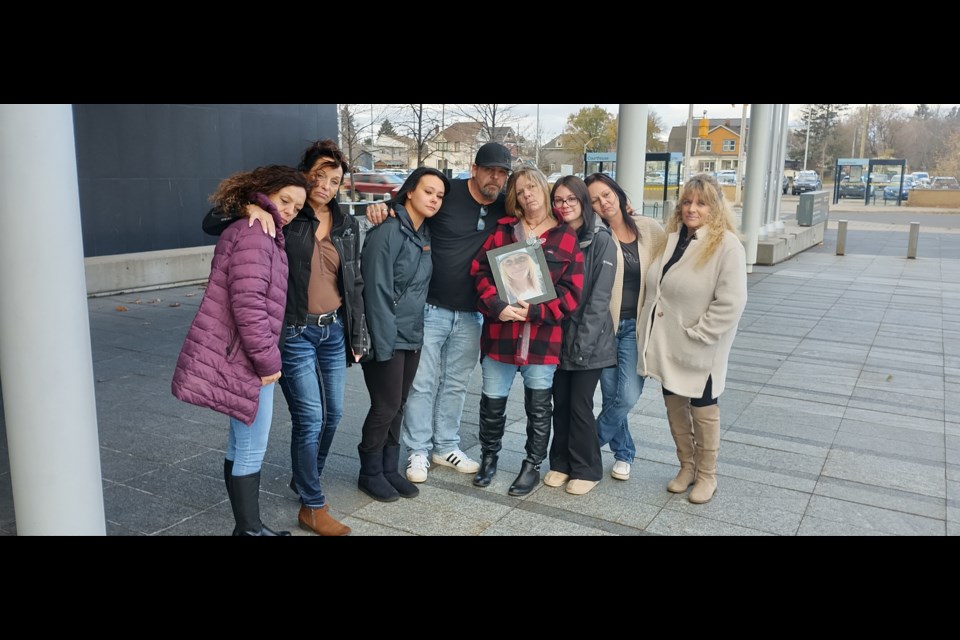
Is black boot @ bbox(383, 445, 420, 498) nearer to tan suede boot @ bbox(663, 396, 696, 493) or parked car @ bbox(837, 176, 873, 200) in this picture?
tan suede boot @ bbox(663, 396, 696, 493)

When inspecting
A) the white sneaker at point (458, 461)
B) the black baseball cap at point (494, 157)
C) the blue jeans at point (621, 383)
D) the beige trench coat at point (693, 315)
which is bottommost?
the white sneaker at point (458, 461)

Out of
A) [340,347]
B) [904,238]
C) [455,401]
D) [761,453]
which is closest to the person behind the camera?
[340,347]

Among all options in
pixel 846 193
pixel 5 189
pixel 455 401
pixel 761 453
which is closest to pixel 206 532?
pixel 455 401

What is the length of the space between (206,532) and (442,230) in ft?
6.49

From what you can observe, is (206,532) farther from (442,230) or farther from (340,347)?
(442,230)

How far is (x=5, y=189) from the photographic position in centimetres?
264

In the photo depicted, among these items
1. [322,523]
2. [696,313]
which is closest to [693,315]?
[696,313]

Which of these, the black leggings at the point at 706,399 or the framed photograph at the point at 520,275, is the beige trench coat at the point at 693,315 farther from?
the framed photograph at the point at 520,275

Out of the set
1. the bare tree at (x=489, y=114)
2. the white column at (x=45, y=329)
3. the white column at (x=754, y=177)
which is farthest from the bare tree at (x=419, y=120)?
the white column at (x=45, y=329)

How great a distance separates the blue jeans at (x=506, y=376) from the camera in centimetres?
438

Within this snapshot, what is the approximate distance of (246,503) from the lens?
3625 millimetres

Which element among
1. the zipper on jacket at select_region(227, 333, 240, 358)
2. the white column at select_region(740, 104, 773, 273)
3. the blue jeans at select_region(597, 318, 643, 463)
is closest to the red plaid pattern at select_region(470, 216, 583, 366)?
the blue jeans at select_region(597, 318, 643, 463)

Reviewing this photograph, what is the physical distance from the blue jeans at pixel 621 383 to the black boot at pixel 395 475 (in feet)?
3.84

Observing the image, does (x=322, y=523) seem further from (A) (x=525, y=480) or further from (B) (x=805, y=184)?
(B) (x=805, y=184)
